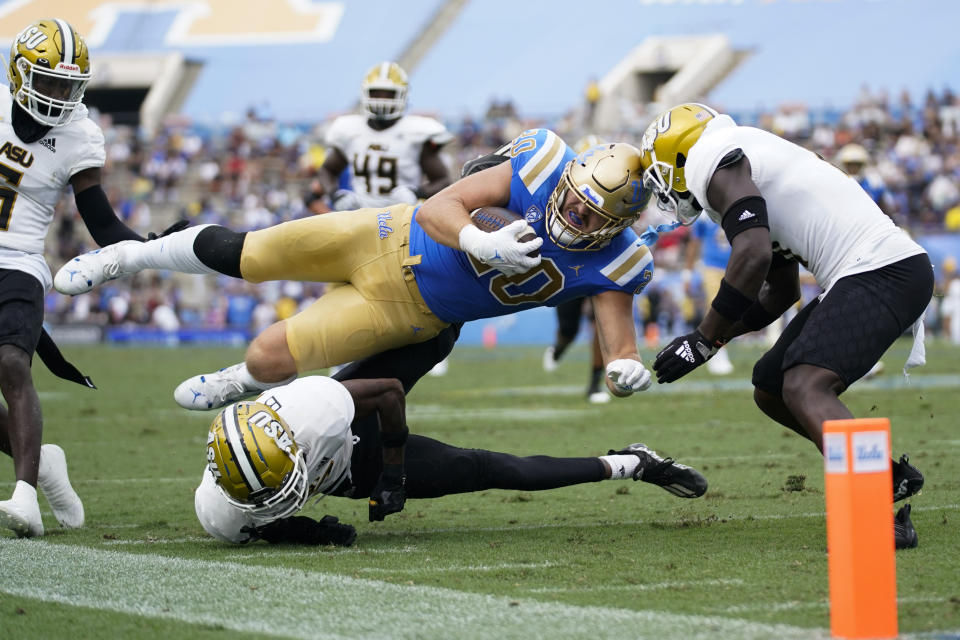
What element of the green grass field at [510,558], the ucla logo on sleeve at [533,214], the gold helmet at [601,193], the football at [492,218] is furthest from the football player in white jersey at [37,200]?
the gold helmet at [601,193]

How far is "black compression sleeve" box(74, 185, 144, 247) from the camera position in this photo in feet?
16.9

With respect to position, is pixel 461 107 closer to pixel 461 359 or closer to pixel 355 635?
pixel 461 359

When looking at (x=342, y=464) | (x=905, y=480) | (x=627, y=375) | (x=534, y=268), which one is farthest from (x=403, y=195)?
(x=905, y=480)

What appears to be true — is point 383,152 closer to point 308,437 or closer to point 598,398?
point 598,398

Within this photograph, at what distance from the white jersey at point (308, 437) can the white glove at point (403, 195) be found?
4.70 m

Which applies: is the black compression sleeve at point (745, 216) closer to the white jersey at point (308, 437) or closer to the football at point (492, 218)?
the football at point (492, 218)

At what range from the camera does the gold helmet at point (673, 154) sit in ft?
14.4

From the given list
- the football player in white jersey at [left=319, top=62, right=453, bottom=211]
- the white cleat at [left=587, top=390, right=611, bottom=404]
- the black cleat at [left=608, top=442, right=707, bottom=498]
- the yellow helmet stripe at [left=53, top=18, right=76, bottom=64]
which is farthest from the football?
the white cleat at [left=587, top=390, right=611, bottom=404]

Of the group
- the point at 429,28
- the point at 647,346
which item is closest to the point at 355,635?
the point at 647,346

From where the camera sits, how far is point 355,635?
9.83ft

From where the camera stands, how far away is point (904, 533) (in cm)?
396

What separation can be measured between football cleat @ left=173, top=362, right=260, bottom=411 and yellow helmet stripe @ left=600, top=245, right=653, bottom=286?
1.45 metres

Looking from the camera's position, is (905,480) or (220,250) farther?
(220,250)

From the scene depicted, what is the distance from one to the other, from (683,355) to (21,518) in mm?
2344
